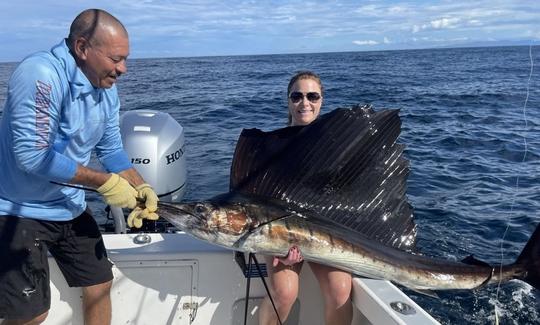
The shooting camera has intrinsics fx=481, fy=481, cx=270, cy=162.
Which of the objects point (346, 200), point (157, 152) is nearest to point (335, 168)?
point (346, 200)

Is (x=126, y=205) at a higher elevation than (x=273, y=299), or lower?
higher

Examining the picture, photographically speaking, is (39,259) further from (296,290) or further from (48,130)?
(296,290)

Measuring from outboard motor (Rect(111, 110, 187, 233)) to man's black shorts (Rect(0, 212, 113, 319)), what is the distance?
1.39 m

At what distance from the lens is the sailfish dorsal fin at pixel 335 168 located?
6.68ft

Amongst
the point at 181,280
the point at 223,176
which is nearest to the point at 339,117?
the point at 181,280

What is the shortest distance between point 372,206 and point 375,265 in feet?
0.90

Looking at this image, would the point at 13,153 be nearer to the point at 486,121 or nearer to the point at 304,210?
the point at 304,210

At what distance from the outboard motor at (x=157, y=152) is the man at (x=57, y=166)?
1.40 m

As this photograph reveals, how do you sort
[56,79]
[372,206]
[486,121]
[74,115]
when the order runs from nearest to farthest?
[56,79], [74,115], [372,206], [486,121]

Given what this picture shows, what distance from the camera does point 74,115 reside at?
171 centimetres

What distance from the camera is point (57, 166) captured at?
1.55 m

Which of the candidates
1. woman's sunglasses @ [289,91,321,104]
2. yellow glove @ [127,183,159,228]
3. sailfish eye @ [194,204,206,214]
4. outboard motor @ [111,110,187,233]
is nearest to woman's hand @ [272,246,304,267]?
sailfish eye @ [194,204,206,214]

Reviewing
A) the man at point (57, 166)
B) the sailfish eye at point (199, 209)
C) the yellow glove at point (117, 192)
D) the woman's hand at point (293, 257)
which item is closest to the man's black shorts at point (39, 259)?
the man at point (57, 166)

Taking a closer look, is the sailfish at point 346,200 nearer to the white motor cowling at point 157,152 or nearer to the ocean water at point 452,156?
the ocean water at point 452,156
